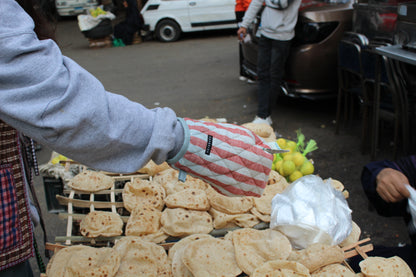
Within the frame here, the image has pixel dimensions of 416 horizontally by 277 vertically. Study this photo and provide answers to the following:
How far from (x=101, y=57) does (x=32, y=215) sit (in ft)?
31.8

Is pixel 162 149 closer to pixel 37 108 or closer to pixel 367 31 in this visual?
pixel 37 108

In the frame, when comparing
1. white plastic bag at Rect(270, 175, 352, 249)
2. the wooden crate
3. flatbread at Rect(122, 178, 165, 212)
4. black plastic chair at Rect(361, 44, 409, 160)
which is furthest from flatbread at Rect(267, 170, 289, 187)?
the wooden crate

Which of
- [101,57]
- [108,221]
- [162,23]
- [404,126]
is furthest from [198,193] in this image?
[162,23]

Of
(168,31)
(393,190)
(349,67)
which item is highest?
(349,67)

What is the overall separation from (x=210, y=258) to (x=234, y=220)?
0.37 meters

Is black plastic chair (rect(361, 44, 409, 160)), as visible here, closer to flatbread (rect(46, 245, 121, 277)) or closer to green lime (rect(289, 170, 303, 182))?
green lime (rect(289, 170, 303, 182))

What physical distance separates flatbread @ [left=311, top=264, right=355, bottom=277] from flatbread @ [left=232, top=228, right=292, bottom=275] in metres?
0.16

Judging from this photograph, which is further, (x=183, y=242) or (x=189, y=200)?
(x=189, y=200)

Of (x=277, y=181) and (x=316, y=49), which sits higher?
(x=316, y=49)

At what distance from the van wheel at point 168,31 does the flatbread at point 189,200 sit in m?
10.1

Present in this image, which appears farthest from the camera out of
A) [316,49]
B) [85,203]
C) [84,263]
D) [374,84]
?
[316,49]

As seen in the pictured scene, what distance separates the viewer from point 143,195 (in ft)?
7.66

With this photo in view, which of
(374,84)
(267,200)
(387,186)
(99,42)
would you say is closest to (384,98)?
(374,84)

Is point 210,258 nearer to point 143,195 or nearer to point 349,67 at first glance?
point 143,195
